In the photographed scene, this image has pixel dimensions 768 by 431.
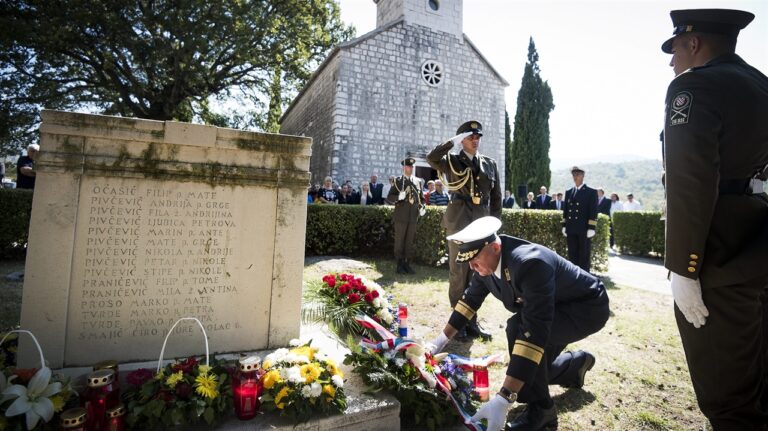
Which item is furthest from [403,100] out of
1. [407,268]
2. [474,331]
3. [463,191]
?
[474,331]

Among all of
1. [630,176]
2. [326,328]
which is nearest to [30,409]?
[326,328]

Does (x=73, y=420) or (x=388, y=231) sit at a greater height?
(x=388, y=231)

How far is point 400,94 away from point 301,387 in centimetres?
1623

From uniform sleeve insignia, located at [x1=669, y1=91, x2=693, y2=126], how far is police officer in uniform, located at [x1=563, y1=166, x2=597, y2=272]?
5969 mm

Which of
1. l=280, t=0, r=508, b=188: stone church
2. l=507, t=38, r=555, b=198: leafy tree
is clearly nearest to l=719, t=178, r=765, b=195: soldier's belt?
l=280, t=0, r=508, b=188: stone church

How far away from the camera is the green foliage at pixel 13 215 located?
691cm

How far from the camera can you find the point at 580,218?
25.0 feet

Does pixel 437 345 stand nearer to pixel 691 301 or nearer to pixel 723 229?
pixel 691 301

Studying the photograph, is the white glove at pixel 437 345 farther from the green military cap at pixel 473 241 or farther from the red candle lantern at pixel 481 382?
the green military cap at pixel 473 241

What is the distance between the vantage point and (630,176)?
561 feet

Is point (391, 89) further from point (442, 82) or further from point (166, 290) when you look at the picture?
point (166, 290)

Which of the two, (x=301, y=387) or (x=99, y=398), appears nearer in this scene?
(x=99, y=398)

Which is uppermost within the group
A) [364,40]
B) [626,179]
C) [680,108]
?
[626,179]

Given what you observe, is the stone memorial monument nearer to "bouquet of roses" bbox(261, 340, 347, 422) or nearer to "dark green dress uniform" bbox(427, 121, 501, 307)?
"bouquet of roses" bbox(261, 340, 347, 422)
